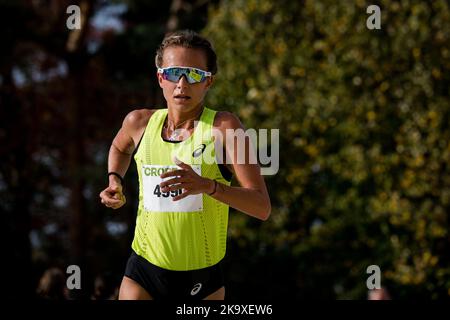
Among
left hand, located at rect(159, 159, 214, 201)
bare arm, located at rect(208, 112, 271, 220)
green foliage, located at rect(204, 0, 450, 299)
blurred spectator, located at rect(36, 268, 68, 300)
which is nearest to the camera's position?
left hand, located at rect(159, 159, 214, 201)

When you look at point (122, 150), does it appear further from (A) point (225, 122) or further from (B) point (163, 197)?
(A) point (225, 122)

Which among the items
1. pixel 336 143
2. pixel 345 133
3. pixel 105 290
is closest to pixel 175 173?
pixel 105 290

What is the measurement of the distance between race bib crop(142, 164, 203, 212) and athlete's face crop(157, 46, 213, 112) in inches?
13.4

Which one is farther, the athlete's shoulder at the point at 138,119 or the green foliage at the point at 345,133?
the green foliage at the point at 345,133

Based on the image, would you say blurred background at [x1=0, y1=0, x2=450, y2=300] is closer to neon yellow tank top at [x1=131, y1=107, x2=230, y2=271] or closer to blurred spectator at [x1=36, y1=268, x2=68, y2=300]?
blurred spectator at [x1=36, y1=268, x2=68, y2=300]

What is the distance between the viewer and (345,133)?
11914mm

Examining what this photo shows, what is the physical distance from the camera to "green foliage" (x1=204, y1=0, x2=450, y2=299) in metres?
11.2

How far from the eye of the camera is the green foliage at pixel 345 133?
11227mm

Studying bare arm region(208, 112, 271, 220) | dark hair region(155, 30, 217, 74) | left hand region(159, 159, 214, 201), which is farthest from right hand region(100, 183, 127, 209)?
dark hair region(155, 30, 217, 74)

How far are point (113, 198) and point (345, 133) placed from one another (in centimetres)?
741

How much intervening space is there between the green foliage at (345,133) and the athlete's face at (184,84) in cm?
653

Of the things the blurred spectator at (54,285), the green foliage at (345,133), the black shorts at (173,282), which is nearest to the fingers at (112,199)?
the black shorts at (173,282)

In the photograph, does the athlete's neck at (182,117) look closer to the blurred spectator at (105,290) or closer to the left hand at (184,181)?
the left hand at (184,181)
